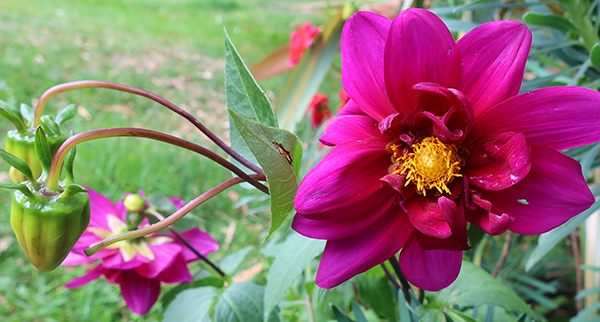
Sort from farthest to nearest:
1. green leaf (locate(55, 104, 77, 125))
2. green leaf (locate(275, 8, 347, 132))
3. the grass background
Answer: the grass background < green leaf (locate(275, 8, 347, 132)) < green leaf (locate(55, 104, 77, 125))

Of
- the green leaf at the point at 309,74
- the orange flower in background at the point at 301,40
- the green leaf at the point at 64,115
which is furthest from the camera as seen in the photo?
the orange flower in background at the point at 301,40

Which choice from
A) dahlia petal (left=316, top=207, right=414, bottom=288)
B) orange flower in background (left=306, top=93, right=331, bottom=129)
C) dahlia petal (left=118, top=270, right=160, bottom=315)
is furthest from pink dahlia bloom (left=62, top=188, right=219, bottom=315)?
orange flower in background (left=306, top=93, right=331, bottom=129)

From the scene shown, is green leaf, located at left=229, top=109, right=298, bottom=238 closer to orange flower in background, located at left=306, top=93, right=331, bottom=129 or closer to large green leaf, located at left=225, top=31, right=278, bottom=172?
large green leaf, located at left=225, top=31, right=278, bottom=172

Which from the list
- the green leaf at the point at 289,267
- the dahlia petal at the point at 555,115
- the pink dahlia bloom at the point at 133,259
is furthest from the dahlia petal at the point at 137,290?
the dahlia petal at the point at 555,115

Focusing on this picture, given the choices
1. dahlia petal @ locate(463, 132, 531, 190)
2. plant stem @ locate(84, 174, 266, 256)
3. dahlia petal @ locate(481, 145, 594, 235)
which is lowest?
dahlia petal @ locate(481, 145, 594, 235)

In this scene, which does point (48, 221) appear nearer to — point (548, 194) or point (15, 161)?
point (15, 161)

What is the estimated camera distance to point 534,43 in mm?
496

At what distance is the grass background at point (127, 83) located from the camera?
3.61 ft

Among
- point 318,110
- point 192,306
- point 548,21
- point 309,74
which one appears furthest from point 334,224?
point 318,110

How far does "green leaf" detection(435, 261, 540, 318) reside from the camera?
14.6 inches

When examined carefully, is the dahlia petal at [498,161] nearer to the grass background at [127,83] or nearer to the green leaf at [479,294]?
the green leaf at [479,294]

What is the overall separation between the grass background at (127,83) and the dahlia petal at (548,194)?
316 mm

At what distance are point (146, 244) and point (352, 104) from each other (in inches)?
11.0

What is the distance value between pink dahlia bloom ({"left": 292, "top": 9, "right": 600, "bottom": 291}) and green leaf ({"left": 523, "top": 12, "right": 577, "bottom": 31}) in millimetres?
189
